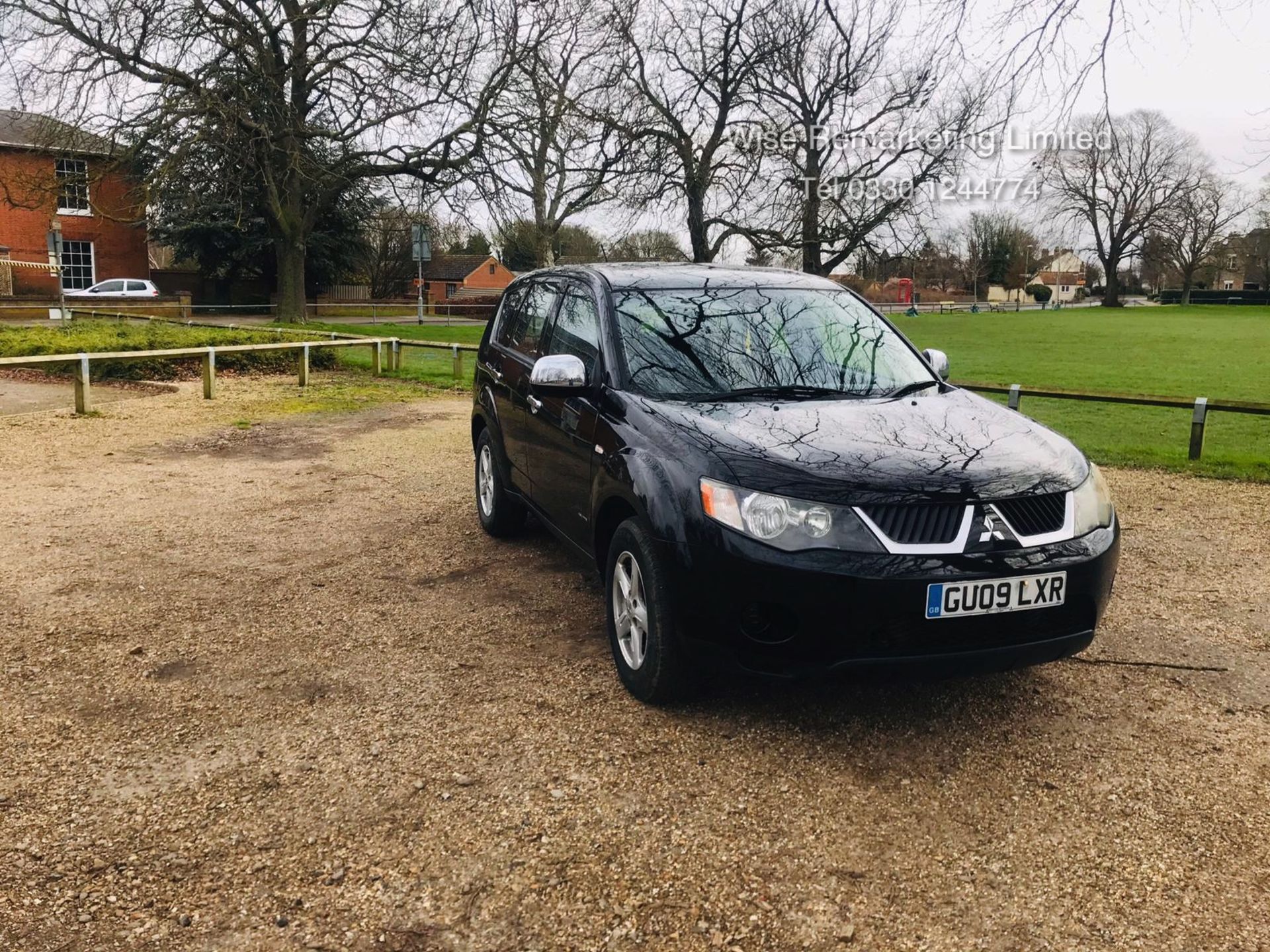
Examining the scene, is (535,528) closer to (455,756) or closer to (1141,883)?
(455,756)

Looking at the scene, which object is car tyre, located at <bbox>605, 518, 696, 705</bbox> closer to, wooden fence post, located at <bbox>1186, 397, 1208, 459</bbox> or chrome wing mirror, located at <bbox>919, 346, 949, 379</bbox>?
chrome wing mirror, located at <bbox>919, 346, 949, 379</bbox>

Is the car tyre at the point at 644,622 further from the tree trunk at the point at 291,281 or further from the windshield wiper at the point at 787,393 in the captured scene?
the tree trunk at the point at 291,281

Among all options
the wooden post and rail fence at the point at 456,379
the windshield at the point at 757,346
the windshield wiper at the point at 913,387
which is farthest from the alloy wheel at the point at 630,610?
the wooden post and rail fence at the point at 456,379

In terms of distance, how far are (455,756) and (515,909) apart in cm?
94

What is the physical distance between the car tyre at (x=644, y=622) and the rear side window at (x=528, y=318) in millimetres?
1916

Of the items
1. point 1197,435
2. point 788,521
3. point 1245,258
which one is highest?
point 1245,258

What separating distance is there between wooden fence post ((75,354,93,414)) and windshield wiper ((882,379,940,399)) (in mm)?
10526

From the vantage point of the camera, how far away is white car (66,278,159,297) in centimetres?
3906

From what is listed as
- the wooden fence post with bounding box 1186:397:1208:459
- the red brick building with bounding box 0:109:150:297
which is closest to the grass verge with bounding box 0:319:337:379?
the wooden fence post with bounding box 1186:397:1208:459

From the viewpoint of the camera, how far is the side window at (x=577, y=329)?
15.7 ft

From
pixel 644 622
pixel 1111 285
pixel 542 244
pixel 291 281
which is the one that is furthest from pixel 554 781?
pixel 1111 285

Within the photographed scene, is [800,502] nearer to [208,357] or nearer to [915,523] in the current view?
[915,523]

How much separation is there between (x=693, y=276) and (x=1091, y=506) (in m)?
2.38

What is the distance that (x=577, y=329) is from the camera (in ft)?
16.7
